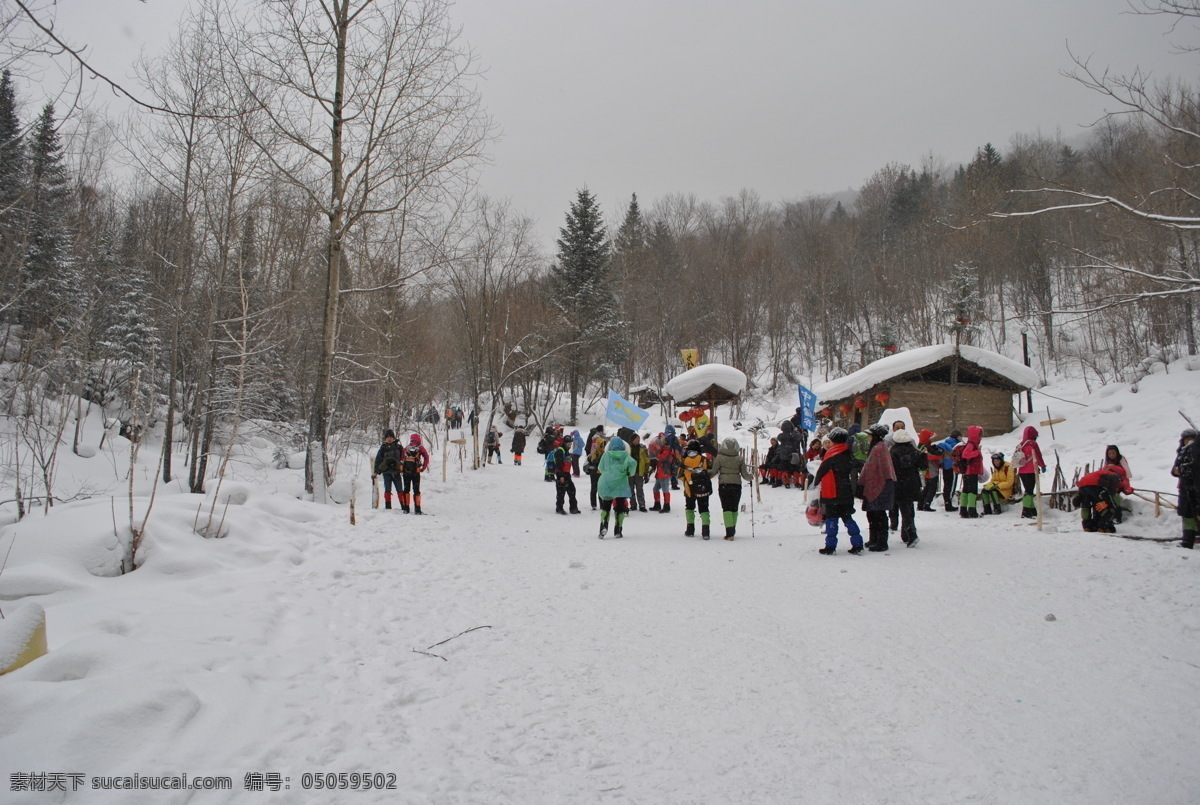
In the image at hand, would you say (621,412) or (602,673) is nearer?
(602,673)

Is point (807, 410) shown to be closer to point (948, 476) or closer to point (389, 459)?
point (948, 476)

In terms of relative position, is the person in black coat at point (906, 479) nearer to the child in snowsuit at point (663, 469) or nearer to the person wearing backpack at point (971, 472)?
the person wearing backpack at point (971, 472)

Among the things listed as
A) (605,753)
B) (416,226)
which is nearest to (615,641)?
(605,753)

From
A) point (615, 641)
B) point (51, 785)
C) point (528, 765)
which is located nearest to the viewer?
point (51, 785)

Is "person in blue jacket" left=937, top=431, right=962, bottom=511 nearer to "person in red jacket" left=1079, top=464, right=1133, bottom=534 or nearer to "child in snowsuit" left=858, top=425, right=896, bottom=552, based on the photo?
"person in red jacket" left=1079, top=464, right=1133, bottom=534

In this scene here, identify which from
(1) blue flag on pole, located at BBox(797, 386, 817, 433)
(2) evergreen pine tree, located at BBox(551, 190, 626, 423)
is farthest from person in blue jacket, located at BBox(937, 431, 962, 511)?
(2) evergreen pine tree, located at BBox(551, 190, 626, 423)

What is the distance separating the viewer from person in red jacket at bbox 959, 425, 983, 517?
461 inches

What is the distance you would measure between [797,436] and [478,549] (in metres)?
11.7

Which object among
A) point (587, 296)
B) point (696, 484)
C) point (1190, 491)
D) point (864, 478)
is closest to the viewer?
point (1190, 491)

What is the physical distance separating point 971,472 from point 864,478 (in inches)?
188

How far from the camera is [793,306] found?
50406 mm

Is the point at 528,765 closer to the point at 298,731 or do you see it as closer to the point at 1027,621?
the point at 298,731

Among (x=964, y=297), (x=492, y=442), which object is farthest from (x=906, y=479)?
(x=964, y=297)

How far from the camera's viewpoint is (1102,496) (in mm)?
9484
